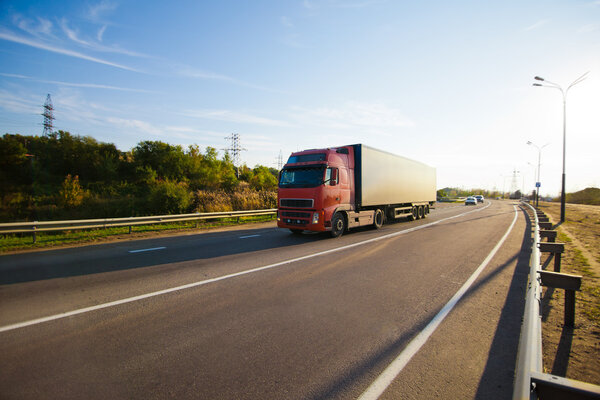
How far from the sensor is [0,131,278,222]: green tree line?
21.3m

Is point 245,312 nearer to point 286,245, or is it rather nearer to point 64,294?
point 64,294

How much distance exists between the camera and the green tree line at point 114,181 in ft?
69.8

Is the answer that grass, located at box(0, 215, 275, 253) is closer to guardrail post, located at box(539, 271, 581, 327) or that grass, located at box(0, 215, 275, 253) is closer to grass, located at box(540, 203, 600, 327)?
guardrail post, located at box(539, 271, 581, 327)

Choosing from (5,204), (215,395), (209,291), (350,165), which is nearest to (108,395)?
(215,395)

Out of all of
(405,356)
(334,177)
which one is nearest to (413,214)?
(334,177)

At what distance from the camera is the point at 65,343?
3.13 meters

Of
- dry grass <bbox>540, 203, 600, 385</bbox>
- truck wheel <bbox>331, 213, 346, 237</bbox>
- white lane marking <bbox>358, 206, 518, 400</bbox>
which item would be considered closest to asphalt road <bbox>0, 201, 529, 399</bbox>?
white lane marking <bbox>358, 206, 518, 400</bbox>

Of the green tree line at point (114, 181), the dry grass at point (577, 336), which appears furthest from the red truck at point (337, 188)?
the green tree line at point (114, 181)

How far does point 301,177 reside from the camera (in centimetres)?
1086

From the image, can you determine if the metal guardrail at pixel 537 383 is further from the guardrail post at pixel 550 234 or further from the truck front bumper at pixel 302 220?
the truck front bumper at pixel 302 220

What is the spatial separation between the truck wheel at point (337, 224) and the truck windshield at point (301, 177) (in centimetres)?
168

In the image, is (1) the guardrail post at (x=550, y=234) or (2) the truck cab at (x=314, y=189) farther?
(2) the truck cab at (x=314, y=189)

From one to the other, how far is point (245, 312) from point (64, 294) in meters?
3.31

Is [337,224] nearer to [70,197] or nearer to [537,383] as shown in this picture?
[537,383]
